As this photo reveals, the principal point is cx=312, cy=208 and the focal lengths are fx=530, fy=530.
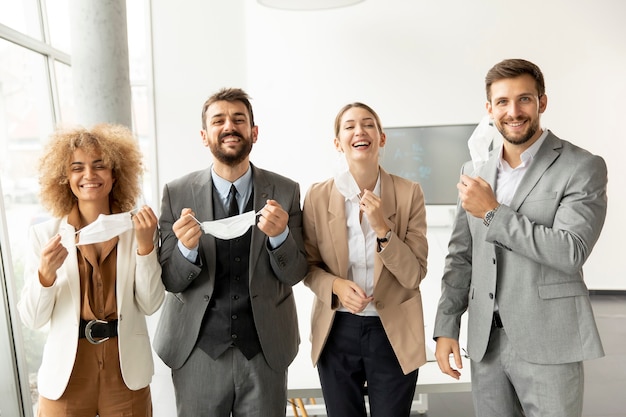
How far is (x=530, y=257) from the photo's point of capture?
76.8 inches

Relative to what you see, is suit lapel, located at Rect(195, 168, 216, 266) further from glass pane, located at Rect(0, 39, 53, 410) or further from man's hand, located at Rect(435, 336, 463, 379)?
glass pane, located at Rect(0, 39, 53, 410)

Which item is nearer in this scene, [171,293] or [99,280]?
[99,280]

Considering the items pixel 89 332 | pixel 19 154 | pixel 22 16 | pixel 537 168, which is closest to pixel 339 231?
pixel 537 168

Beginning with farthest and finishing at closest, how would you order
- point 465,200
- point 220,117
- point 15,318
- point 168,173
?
point 168,173 < point 15,318 < point 220,117 < point 465,200

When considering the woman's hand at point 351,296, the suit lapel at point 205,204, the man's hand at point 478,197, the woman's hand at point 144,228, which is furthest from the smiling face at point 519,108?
the woman's hand at point 144,228

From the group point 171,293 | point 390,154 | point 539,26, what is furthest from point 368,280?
point 539,26

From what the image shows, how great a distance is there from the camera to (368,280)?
2369 mm

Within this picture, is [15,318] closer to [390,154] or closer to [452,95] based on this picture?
[390,154]

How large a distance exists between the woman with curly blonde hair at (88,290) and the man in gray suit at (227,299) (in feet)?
0.51

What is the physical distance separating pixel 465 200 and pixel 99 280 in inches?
58.2

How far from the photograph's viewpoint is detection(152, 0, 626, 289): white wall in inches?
260

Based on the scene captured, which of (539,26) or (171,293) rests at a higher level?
(539,26)

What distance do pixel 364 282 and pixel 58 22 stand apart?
4.51m

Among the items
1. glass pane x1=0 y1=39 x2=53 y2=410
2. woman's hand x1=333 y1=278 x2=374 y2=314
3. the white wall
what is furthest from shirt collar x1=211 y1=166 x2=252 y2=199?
the white wall
